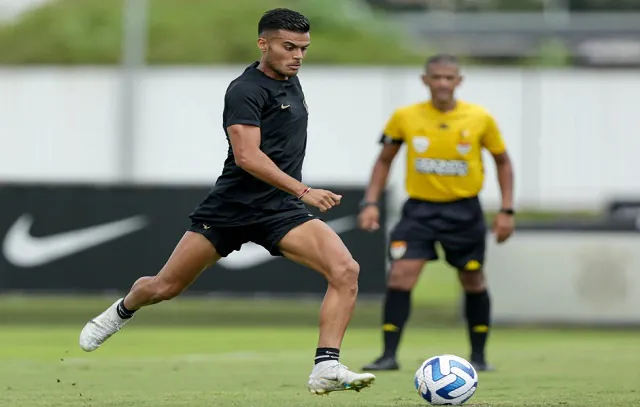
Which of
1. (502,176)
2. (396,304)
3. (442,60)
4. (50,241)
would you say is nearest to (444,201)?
(502,176)

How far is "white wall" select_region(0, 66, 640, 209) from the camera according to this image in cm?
3278

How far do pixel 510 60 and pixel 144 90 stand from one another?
2492 cm

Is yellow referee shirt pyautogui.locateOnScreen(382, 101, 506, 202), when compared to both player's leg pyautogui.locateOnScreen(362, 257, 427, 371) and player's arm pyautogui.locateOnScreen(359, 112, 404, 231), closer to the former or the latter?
player's arm pyautogui.locateOnScreen(359, 112, 404, 231)

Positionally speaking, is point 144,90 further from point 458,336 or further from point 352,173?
point 458,336

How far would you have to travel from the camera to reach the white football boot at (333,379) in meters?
7.95

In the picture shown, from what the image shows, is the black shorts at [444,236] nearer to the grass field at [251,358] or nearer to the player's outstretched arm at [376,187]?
the player's outstretched arm at [376,187]

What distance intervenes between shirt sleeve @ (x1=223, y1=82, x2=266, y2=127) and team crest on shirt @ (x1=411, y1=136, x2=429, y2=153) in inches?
119

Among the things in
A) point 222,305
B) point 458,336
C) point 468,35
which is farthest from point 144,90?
point 468,35

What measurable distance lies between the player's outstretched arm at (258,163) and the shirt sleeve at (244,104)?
0.04 meters

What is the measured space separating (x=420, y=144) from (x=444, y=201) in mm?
473

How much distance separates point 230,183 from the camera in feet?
28.0

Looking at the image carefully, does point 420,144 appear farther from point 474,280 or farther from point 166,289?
point 166,289

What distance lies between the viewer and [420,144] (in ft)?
36.7

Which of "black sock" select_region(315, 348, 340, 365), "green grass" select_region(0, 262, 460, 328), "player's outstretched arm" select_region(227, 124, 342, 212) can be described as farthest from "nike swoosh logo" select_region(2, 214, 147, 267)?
"black sock" select_region(315, 348, 340, 365)
